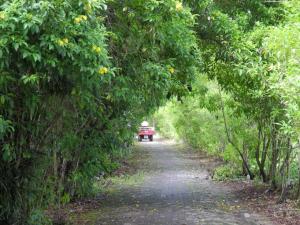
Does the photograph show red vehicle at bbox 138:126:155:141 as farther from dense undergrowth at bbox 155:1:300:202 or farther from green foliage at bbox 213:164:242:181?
dense undergrowth at bbox 155:1:300:202

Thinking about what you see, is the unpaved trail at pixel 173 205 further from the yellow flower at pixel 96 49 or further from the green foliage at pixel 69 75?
the yellow flower at pixel 96 49

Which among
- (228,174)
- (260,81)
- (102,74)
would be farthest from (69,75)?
(228,174)

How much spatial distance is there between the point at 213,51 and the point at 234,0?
61.7 inches

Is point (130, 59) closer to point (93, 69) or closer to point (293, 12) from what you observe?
point (93, 69)

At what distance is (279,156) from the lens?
43.5 feet

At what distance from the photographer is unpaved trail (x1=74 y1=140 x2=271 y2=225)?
9.95 meters

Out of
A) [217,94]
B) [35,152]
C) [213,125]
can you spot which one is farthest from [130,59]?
[213,125]

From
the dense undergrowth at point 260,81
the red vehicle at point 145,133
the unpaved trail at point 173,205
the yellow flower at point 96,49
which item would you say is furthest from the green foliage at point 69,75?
the red vehicle at point 145,133

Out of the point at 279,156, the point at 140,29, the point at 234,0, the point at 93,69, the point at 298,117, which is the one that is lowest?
the point at 279,156

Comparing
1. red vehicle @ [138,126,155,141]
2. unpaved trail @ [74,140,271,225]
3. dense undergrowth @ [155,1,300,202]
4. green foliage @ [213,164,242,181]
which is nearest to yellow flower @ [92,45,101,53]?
dense undergrowth @ [155,1,300,202]

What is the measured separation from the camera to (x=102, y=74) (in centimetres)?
563

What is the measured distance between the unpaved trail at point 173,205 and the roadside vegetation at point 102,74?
116cm

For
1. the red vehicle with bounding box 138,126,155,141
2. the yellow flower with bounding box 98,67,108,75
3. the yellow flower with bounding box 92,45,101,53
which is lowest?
the red vehicle with bounding box 138,126,155,141

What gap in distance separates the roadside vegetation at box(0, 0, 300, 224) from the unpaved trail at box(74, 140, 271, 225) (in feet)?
3.79
